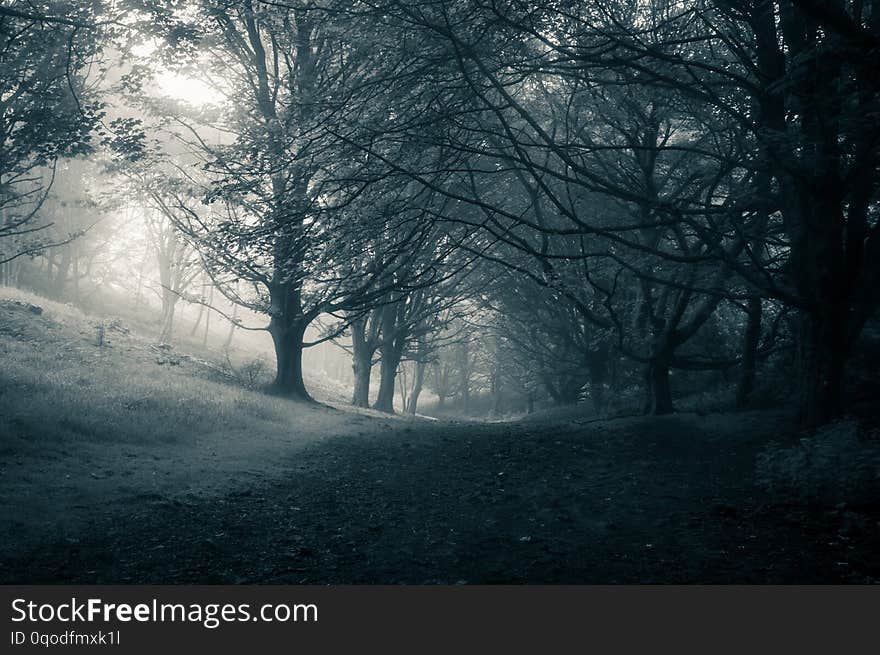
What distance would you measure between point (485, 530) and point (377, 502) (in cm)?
207

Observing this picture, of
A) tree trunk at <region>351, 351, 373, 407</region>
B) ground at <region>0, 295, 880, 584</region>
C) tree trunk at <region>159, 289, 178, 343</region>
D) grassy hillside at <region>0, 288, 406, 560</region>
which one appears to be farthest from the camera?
tree trunk at <region>159, 289, 178, 343</region>

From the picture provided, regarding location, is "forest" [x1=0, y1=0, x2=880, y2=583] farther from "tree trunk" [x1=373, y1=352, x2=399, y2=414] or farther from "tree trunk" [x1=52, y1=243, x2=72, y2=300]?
"tree trunk" [x1=52, y1=243, x2=72, y2=300]

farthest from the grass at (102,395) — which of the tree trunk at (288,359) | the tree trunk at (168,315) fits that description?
the tree trunk at (168,315)

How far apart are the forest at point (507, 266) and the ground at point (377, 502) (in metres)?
0.06

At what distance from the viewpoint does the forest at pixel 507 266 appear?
19.2ft

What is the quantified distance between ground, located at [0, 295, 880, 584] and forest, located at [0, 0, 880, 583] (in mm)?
58

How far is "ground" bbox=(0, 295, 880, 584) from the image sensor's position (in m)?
5.18

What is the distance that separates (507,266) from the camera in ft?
38.9

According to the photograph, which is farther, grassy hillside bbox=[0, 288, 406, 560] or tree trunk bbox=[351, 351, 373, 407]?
tree trunk bbox=[351, 351, 373, 407]

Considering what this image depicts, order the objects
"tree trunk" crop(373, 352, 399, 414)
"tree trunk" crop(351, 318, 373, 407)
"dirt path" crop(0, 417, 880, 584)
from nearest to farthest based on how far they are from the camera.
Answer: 1. "dirt path" crop(0, 417, 880, 584)
2. "tree trunk" crop(351, 318, 373, 407)
3. "tree trunk" crop(373, 352, 399, 414)

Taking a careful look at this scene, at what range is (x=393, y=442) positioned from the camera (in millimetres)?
13805

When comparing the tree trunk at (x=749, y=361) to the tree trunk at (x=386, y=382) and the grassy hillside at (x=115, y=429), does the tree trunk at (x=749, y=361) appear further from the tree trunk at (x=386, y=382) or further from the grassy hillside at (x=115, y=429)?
the tree trunk at (x=386, y=382)

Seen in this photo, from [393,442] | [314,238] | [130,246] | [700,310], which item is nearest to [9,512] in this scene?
[314,238]

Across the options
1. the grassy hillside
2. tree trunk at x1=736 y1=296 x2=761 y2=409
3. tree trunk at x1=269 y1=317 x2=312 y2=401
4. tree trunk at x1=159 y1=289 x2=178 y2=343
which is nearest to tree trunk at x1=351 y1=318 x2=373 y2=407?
tree trunk at x1=269 y1=317 x2=312 y2=401
